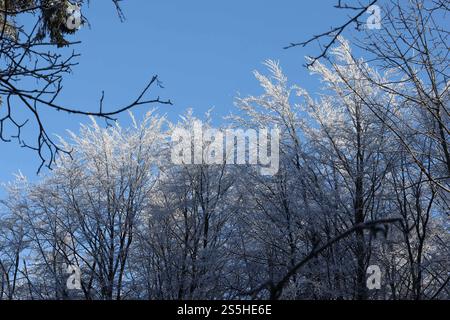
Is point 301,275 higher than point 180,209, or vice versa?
point 180,209

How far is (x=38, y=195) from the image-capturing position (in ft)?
49.5

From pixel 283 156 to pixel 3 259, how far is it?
9.29m

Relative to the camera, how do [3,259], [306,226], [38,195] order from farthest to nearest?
[3,259]
[38,195]
[306,226]

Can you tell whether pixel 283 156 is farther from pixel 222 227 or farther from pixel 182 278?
pixel 182 278

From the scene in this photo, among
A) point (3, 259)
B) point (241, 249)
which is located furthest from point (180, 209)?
point (3, 259)

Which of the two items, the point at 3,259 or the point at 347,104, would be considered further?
the point at 3,259

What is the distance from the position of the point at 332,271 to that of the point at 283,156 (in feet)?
8.55

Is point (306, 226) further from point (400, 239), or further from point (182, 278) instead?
point (182, 278)

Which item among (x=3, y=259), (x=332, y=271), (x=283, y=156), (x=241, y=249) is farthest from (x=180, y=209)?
(x=3, y=259)
